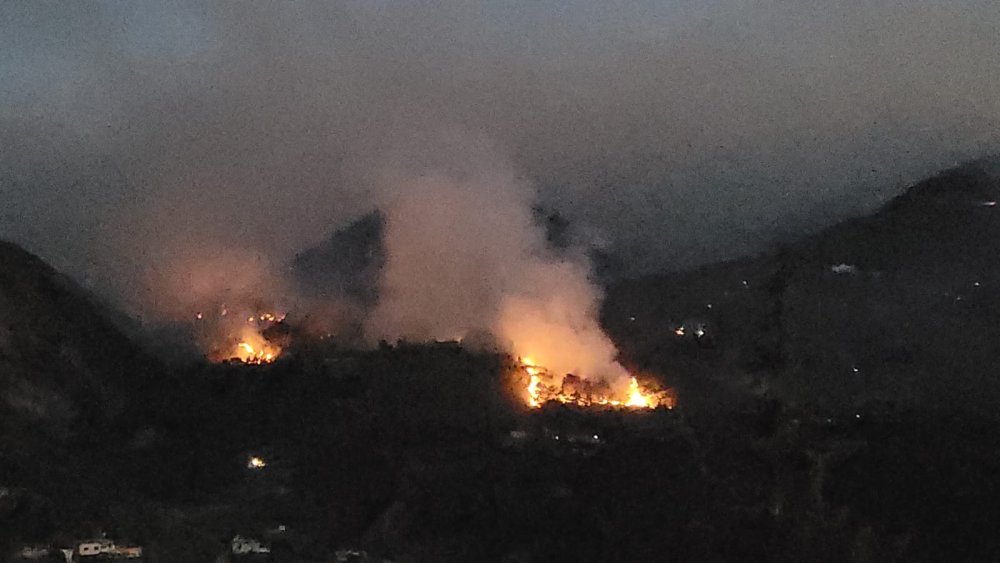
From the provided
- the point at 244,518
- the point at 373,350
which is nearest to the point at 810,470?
the point at 244,518

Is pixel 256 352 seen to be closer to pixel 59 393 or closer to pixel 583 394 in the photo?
pixel 59 393

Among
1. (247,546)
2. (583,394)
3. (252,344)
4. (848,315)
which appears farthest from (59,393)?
(848,315)

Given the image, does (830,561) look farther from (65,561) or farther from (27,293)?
(27,293)

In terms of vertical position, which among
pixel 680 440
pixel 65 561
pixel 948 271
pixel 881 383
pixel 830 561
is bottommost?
pixel 65 561

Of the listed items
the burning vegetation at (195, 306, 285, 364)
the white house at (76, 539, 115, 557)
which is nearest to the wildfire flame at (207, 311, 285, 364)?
the burning vegetation at (195, 306, 285, 364)

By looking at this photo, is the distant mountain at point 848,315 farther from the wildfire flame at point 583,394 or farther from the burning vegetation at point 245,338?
the burning vegetation at point 245,338

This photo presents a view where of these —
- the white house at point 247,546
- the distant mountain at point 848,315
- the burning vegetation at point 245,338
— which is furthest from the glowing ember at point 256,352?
the white house at point 247,546
